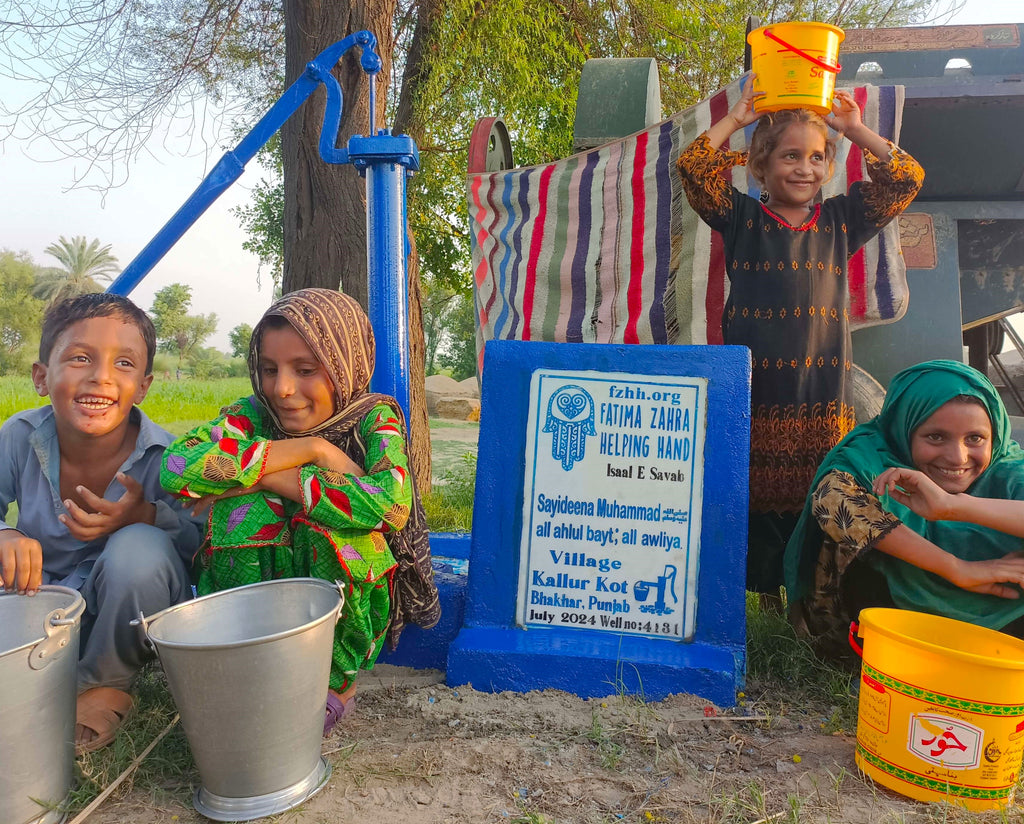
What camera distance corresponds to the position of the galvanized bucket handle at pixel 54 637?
4.73 feet

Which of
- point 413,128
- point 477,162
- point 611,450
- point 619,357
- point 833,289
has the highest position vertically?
point 413,128

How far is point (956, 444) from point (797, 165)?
1.22 m

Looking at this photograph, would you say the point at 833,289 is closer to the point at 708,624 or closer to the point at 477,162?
the point at 708,624

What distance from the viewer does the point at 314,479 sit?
1875 millimetres

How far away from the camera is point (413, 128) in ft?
19.2

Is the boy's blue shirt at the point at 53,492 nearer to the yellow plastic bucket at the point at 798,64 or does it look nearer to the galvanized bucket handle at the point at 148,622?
the galvanized bucket handle at the point at 148,622

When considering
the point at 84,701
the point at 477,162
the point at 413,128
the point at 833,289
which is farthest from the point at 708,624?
the point at 413,128

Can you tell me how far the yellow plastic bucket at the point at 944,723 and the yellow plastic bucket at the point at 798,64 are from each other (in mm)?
1835

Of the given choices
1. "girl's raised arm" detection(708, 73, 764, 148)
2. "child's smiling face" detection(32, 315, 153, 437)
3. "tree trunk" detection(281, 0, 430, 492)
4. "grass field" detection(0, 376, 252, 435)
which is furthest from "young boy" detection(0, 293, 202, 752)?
"grass field" detection(0, 376, 252, 435)

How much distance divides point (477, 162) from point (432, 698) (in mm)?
3457

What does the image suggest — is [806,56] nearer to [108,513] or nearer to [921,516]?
[921,516]

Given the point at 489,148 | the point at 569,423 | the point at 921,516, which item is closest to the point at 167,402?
the point at 489,148

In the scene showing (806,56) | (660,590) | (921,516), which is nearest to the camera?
(921,516)

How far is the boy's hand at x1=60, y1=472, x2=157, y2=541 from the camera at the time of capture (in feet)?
6.40
